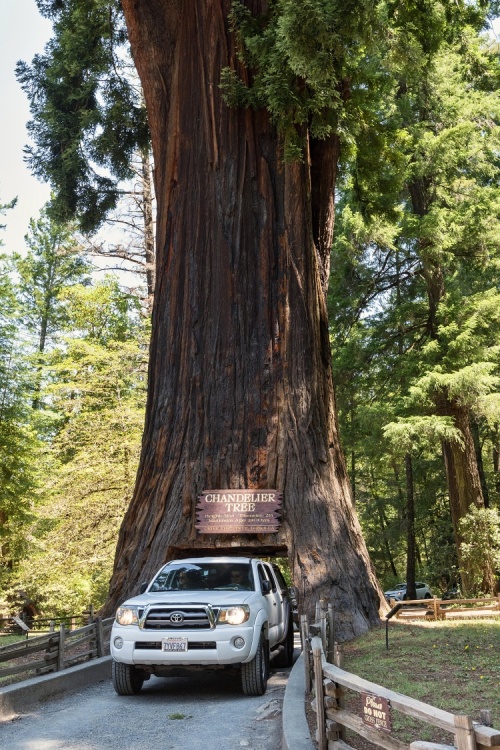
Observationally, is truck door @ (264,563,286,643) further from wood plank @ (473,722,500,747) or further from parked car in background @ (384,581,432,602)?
parked car in background @ (384,581,432,602)

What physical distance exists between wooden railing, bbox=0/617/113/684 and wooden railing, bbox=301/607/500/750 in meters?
4.46

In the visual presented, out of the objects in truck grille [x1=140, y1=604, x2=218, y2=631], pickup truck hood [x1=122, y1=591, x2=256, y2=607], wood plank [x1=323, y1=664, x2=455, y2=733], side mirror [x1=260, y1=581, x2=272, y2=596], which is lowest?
wood plank [x1=323, y1=664, x2=455, y2=733]

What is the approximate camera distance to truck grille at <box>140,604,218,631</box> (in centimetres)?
870

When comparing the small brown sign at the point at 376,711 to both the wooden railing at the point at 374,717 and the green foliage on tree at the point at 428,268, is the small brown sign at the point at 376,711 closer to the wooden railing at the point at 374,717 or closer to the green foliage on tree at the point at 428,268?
the wooden railing at the point at 374,717

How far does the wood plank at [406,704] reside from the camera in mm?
3686

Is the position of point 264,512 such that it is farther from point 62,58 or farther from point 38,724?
point 62,58

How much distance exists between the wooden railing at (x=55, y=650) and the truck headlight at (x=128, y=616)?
4.08ft

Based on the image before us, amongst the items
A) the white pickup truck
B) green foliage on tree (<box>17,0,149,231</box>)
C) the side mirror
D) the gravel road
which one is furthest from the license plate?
green foliage on tree (<box>17,0,149,231</box>)

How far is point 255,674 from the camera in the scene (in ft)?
29.2

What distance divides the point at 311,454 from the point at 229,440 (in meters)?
1.50

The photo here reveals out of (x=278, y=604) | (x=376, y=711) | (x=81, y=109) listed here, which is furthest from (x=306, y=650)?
(x=81, y=109)

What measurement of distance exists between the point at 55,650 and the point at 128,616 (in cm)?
192

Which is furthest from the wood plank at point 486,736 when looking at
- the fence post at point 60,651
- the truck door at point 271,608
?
the fence post at point 60,651

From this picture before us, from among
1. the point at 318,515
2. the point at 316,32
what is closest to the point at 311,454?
the point at 318,515
